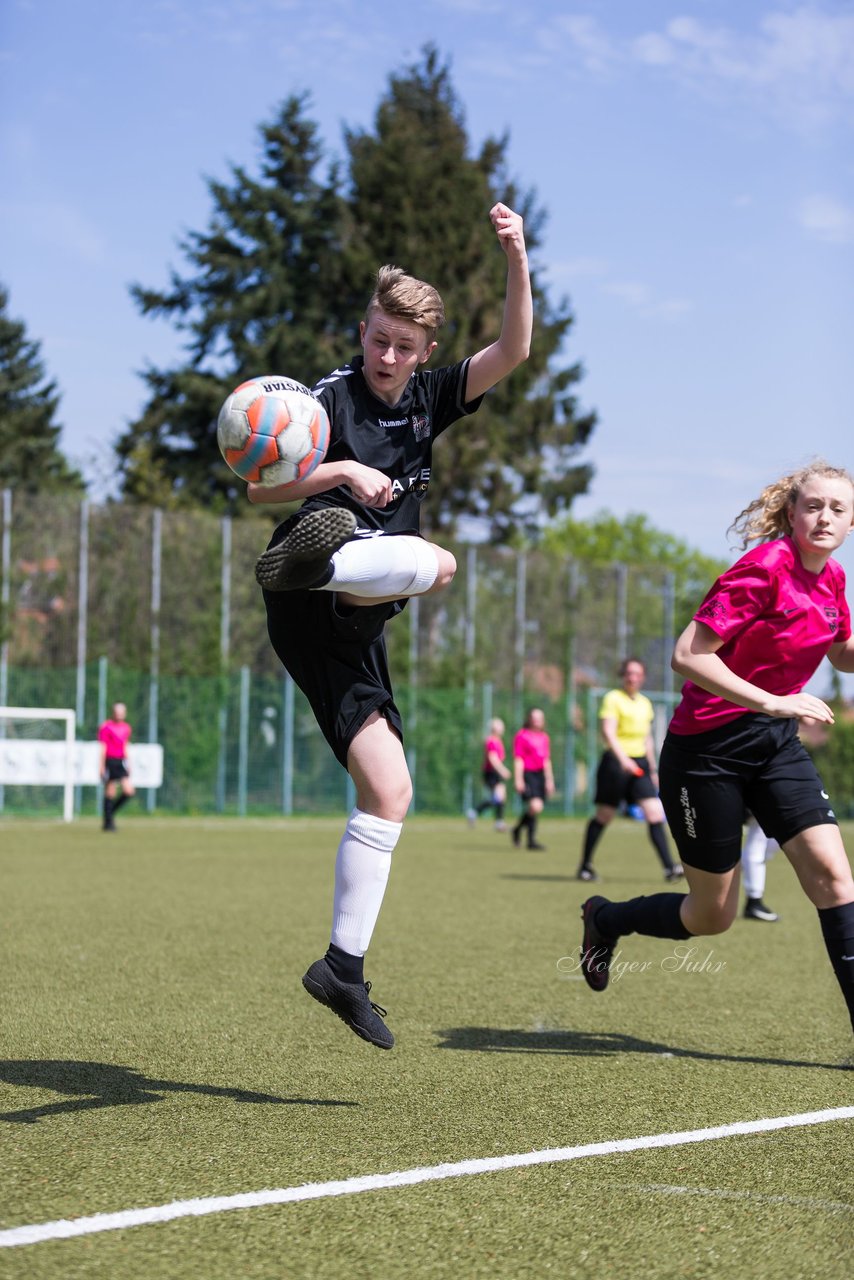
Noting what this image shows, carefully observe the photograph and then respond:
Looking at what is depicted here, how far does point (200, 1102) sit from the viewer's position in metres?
4.68

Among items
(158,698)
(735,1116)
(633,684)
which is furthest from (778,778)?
(158,698)

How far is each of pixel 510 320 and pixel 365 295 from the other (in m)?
43.3

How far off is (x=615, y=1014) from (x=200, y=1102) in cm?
269

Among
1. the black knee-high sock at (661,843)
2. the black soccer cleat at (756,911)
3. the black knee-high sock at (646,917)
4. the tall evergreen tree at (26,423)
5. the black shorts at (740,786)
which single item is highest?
the tall evergreen tree at (26,423)

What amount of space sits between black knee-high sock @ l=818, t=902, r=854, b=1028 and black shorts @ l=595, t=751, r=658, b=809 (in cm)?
938

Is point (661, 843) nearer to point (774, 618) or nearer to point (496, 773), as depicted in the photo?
point (774, 618)

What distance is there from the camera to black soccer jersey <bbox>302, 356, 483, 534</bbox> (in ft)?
15.3

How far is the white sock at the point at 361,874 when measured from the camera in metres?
4.73

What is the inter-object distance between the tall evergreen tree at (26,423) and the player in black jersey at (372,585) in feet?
152

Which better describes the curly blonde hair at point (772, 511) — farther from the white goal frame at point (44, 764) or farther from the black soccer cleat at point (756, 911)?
the white goal frame at point (44, 764)

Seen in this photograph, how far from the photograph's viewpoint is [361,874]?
4781mm

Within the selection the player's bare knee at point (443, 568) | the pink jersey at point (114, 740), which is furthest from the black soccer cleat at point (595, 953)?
the pink jersey at point (114, 740)

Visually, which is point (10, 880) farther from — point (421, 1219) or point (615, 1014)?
point (421, 1219)

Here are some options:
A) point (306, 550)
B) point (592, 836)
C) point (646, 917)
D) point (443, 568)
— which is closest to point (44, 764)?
point (592, 836)
